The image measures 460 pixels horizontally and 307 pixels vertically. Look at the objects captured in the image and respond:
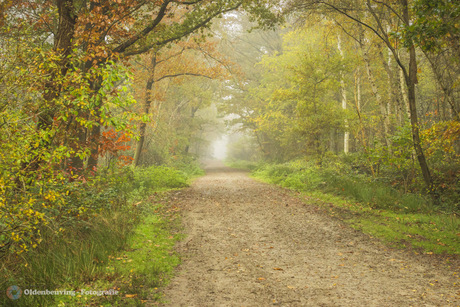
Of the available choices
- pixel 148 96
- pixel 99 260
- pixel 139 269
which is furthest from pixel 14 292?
pixel 148 96

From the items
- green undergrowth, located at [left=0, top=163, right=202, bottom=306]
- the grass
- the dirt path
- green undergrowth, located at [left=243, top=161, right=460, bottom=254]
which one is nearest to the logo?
green undergrowth, located at [left=0, top=163, right=202, bottom=306]

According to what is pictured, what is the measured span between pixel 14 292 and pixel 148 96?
530 inches

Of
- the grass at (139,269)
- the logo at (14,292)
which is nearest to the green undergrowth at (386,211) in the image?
the grass at (139,269)

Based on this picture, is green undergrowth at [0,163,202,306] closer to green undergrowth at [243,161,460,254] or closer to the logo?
the logo

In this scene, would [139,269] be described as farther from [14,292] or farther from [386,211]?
[386,211]

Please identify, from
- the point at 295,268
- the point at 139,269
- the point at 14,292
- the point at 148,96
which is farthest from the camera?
the point at 148,96

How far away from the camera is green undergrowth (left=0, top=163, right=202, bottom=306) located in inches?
148

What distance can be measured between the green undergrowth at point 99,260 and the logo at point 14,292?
39mm

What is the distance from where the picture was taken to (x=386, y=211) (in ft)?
28.1

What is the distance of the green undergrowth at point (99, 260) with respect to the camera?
12.4 ft

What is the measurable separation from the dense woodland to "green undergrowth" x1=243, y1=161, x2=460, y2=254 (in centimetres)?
61

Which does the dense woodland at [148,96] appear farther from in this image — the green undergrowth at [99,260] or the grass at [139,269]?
the grass at [139,269]

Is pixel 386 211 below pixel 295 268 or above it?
above

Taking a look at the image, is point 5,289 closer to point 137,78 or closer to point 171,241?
point 171,241
